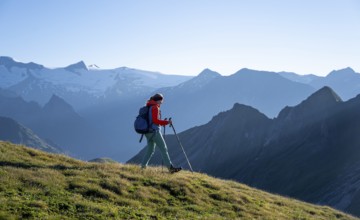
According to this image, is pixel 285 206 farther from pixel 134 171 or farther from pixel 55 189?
pixel 55 189

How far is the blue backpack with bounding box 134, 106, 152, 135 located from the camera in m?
20.8

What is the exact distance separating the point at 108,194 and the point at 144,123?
4706mm

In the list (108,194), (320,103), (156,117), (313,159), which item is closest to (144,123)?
(156,117)

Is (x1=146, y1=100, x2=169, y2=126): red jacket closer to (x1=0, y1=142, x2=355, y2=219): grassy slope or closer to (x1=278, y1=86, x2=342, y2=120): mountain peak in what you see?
(x1=0, y1=142, x2=355, y2=219): grassy slope

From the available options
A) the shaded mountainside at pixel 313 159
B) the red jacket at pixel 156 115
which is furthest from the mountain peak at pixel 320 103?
the red jacket at pixel 156 115

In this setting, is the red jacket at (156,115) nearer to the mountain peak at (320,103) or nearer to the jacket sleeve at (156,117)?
the jacket sleeve at (156,117)

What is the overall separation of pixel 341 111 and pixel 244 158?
46.5 m

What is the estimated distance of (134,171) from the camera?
21.3m

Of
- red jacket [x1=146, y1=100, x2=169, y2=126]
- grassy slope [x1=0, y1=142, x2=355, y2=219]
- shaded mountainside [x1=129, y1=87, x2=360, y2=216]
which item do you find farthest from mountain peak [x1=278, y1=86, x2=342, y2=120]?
red jacket [x1=146, y1=100, x2=169, y2=126]

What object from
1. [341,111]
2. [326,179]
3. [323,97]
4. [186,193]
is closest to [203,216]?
[186,193]

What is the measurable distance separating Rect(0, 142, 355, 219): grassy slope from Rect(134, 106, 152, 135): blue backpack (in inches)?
82.5

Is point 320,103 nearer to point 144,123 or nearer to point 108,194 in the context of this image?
point 144,123

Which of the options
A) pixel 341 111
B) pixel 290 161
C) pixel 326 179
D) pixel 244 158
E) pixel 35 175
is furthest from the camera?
pixel 244 158

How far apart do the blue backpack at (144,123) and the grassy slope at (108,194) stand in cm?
209
